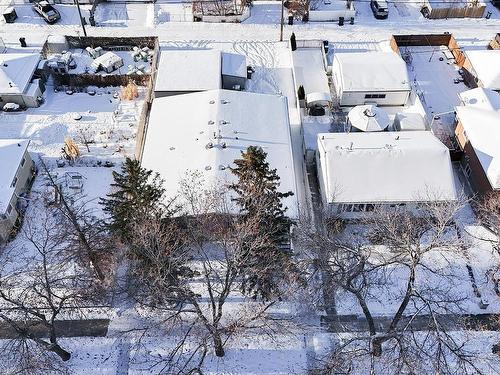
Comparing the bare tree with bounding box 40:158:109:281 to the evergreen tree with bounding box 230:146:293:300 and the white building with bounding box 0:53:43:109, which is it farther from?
the white building with bounding box 0:53:43:109

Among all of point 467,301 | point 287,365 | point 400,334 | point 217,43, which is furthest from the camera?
point 217,43

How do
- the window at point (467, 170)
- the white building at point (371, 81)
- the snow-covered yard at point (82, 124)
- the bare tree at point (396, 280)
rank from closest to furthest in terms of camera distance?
1. the bare tree at point (396, 280)
2. the window at point (467, 170)
3. the snow-covered yard at point (82, 124)
4. the white building at point (371, 81)

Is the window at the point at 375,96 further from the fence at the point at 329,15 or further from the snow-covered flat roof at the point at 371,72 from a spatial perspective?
the fence at the point at 329,15

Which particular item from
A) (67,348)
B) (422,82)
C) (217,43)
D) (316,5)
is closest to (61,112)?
(217,43)

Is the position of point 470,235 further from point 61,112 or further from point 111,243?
point 61,112

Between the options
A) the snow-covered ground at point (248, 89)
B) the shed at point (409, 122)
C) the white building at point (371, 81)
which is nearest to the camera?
the snow-covered ground at point (248, 89)

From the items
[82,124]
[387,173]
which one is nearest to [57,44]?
[82,124]

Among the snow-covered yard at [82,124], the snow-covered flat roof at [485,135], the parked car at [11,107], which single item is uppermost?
the snow-covered flat roof at [485,135]

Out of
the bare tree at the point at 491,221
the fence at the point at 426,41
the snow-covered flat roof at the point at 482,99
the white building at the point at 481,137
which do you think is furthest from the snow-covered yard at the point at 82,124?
the snow-covered flat roof at the point at 482,99

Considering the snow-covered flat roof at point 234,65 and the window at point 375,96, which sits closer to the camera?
the window at point 375,96
